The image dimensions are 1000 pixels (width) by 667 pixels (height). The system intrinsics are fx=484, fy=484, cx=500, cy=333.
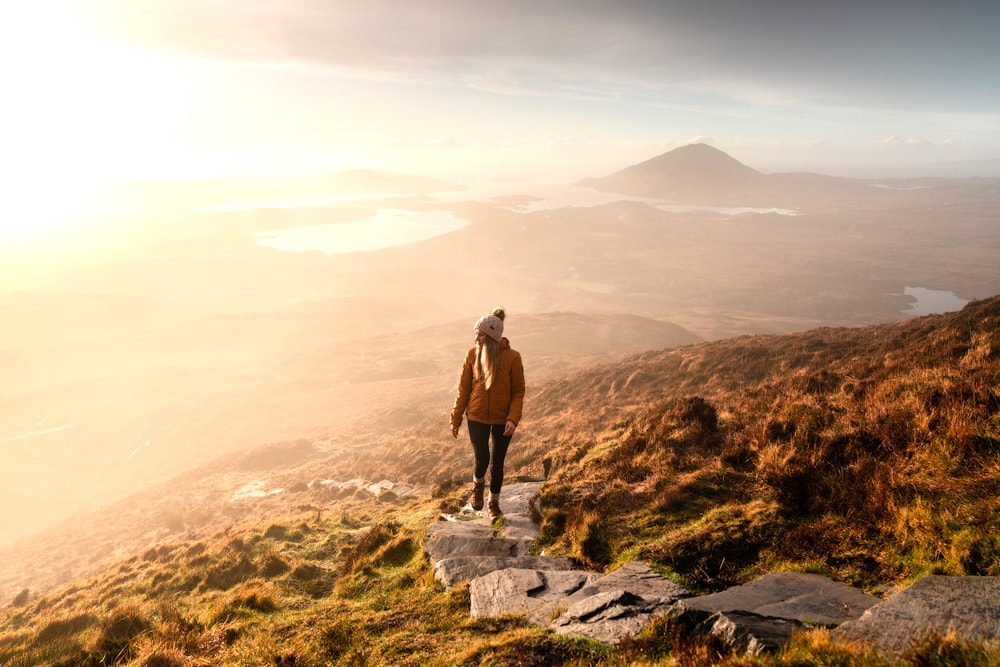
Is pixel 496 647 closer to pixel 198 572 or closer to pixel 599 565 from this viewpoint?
pixel 599 565

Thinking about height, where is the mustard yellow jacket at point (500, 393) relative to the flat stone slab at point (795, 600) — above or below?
above

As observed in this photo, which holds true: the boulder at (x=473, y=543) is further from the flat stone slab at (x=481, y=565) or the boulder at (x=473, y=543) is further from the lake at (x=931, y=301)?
the lake at (x=931, y=301)

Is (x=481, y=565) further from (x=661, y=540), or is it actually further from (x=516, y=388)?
(x=516, y=388)

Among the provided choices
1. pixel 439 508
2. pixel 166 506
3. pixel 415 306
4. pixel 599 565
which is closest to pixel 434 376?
pixel 166 506

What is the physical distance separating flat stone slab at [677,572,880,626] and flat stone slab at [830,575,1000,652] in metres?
0.34

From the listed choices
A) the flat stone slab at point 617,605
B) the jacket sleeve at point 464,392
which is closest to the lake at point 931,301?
the jacket sleeve at point 464,392

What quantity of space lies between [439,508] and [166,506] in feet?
134

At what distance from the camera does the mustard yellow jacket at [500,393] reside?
23.9 ft

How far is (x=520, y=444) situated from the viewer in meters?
24.6

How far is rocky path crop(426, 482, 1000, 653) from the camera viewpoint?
3.03m

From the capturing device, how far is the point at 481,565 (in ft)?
19.5

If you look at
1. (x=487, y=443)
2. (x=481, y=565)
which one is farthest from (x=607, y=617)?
(x=487, y=443)

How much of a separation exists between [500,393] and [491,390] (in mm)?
145

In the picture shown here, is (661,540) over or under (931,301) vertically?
over
